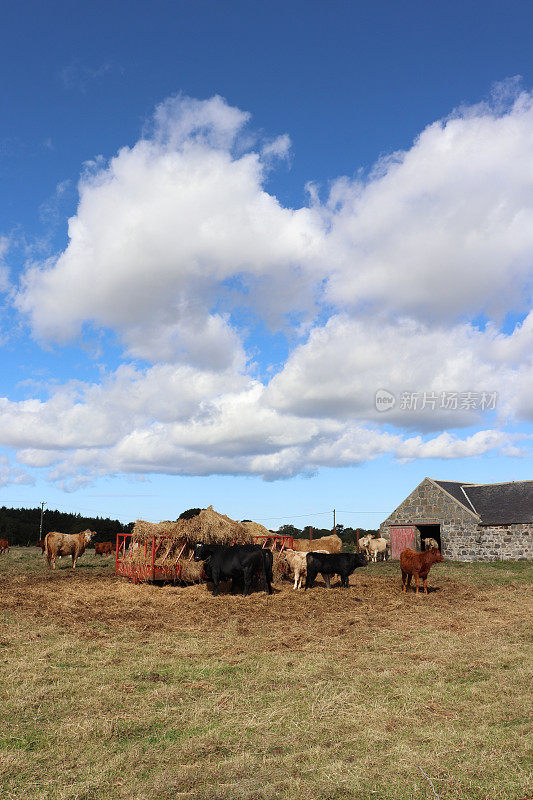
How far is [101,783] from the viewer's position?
15.4 ft

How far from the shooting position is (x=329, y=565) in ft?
55.8

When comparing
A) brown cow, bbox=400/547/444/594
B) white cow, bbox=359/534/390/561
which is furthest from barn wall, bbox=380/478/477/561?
brown cow, bbox=400/547/444/594

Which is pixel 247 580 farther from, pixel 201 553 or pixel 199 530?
pixel 199 530

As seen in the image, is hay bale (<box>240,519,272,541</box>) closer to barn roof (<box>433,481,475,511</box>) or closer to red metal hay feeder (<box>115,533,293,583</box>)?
red metal hay feeder (<box>115,533,293,583</box>)

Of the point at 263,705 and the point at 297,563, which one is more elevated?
the point at 297,563

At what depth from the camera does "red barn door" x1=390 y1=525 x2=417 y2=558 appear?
34875 mm

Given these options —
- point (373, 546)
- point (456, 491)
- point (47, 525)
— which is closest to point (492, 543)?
point (456, 491)

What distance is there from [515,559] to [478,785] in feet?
96.9

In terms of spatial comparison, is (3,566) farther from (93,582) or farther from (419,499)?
(419,499)

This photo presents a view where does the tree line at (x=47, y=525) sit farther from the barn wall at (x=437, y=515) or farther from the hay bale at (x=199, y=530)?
the hay bale at (x=199, y=530)

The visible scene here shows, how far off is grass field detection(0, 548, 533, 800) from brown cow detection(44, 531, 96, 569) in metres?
11.0

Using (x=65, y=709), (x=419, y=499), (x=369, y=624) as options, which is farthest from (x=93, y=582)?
(x=419, y=499)

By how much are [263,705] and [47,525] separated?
66249 mm

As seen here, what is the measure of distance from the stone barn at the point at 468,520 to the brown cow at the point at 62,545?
20111mm
